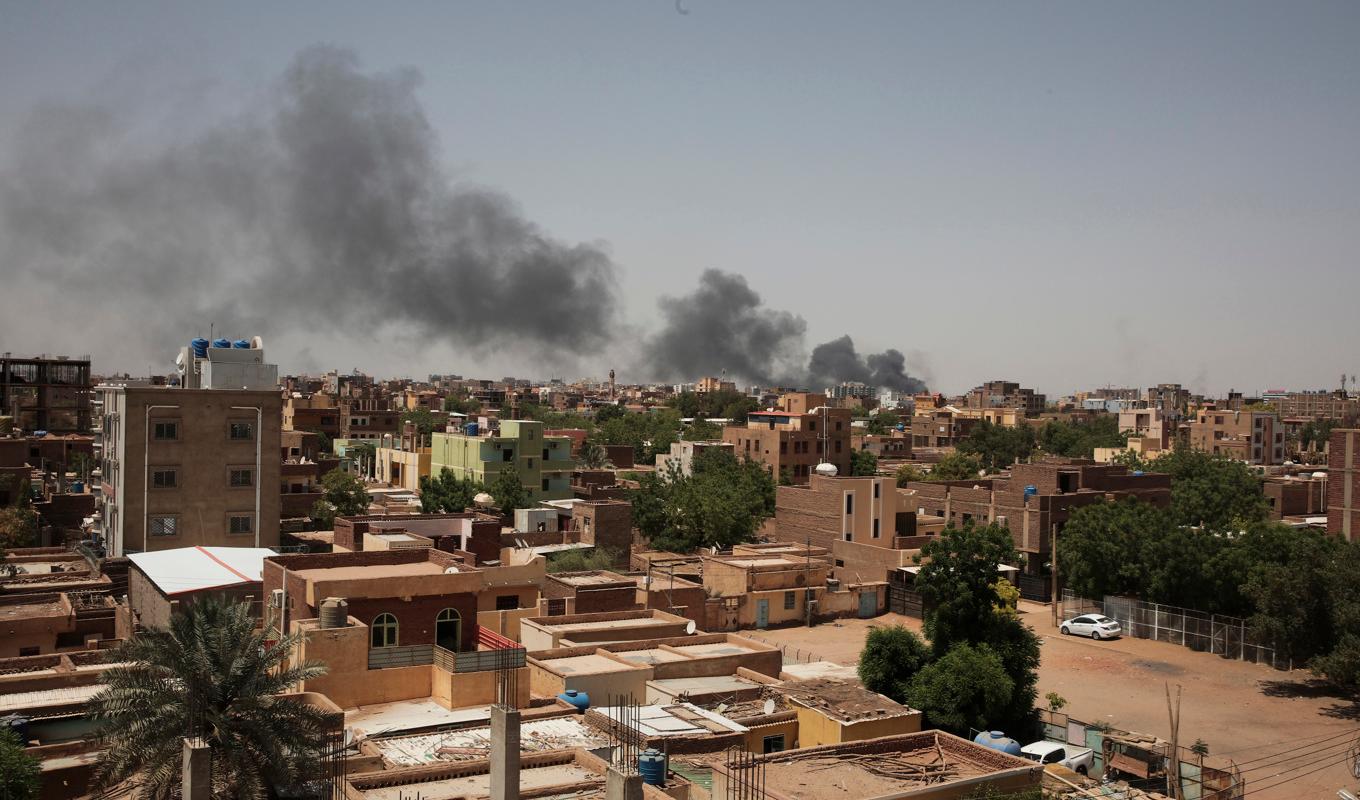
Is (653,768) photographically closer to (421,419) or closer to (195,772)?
(195,772)

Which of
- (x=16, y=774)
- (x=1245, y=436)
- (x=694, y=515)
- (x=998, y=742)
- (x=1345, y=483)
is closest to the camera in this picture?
(x=16, y=774)

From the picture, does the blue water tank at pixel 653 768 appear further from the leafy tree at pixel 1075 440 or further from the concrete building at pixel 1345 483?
the leafy tree at pixel 1075 440

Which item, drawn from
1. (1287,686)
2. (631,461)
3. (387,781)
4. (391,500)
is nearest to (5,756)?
(387,781)

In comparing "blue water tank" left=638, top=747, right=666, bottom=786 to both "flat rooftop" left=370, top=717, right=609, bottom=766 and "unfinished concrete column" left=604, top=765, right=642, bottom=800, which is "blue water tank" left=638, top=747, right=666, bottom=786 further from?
"unfinished concrete column" left=604, top=765, right=642, bottom=800

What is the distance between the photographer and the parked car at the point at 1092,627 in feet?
120

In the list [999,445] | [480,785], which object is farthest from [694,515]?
[999,445]

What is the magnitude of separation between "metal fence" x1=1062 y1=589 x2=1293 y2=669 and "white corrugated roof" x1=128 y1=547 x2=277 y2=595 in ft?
87.7

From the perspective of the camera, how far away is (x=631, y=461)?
288 feet

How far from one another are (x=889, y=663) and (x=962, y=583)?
10.5 feet

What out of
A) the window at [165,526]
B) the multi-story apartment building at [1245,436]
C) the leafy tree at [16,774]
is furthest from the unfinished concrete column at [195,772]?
the multi-story apartment building at [1245,436]

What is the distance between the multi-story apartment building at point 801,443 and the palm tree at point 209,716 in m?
57.1

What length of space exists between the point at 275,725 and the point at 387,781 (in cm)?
220

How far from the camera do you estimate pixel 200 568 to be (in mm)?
26641

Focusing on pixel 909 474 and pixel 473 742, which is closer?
pixel 473 742
